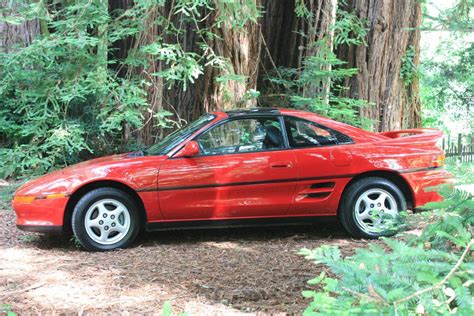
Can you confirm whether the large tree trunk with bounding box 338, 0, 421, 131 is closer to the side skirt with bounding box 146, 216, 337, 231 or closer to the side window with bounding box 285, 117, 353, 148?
the side window with bounding box 285, 117, 353, 148

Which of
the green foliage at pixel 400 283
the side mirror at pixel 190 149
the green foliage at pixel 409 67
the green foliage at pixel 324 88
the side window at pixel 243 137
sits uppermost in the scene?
the green foliage at pixel 409 67

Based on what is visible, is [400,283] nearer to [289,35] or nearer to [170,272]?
[170,272]

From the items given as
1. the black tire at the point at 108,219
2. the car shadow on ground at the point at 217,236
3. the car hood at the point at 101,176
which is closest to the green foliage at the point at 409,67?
the car shadow on ground at the point at 217,236

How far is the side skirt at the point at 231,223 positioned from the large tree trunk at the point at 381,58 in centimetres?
413

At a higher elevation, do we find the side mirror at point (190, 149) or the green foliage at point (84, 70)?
the green foliage at point (84, 70)

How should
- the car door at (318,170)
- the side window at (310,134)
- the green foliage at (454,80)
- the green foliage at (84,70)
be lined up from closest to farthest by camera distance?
the car door at (318,170)
the side window at (310,134)
the green foliage at (84,70)
the green foliage at (454,80)

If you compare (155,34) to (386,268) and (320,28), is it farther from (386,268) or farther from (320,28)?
(386,268)

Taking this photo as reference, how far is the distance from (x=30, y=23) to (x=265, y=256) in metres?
8.68

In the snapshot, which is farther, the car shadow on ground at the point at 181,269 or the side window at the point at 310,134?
the side window at the point at 310,134

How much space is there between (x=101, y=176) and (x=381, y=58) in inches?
246

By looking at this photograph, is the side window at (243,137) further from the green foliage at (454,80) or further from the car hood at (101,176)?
the green foliage at (454,80)

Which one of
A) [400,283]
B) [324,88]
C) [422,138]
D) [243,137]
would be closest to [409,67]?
[324,88]

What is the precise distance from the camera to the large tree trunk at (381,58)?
9523 mm

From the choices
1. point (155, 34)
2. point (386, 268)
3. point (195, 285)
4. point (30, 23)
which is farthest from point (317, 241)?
point (30, 23)
